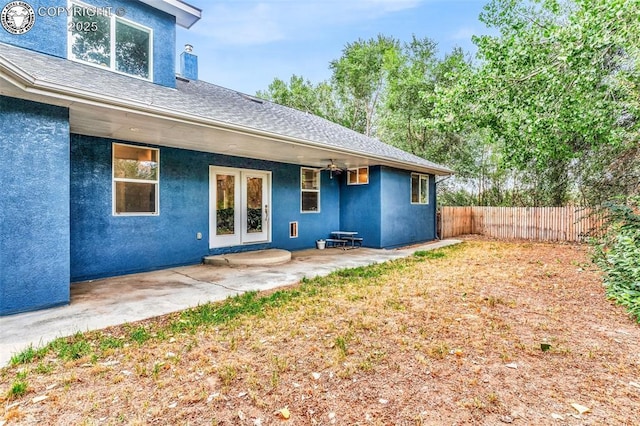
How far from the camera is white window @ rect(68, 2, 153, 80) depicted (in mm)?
5262

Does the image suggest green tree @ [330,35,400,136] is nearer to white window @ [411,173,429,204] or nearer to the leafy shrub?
white window @ [411,173,429,204]

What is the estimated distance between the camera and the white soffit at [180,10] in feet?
20.1

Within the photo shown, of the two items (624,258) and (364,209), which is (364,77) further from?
(624,258)

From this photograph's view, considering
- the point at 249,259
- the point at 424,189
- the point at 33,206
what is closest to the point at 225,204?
the point at 249,259

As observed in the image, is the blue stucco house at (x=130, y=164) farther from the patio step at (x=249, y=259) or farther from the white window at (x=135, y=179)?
the patio step at (x=249, y=259)

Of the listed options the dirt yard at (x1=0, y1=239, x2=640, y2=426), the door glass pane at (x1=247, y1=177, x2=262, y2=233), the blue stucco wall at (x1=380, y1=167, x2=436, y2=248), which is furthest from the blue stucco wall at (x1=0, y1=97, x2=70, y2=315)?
the blue stucco wall at (x1=380, y1=167, x2=436, y2=248)

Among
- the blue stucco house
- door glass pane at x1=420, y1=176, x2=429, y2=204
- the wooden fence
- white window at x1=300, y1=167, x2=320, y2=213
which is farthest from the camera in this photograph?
door glass pane at x1=420, y1=176, x2=429, y2=204

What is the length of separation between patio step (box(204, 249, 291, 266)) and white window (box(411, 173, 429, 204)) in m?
5.64

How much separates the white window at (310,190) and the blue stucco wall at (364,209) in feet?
3.42

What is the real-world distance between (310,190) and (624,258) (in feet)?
22.8

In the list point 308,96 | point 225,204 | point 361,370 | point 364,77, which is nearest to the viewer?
point 361,370

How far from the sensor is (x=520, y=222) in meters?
12.0

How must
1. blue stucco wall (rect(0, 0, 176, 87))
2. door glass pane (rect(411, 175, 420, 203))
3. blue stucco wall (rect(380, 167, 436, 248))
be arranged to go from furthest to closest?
door glass pane (rect(411, 175, 420, 203)) → blue stucco wall (rect(380, 167, 436, 248)) → blue stucco wall (rect(0, 0, 176, 87))

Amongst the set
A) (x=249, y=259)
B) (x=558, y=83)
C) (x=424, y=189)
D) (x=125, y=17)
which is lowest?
(x=249, y=259)
